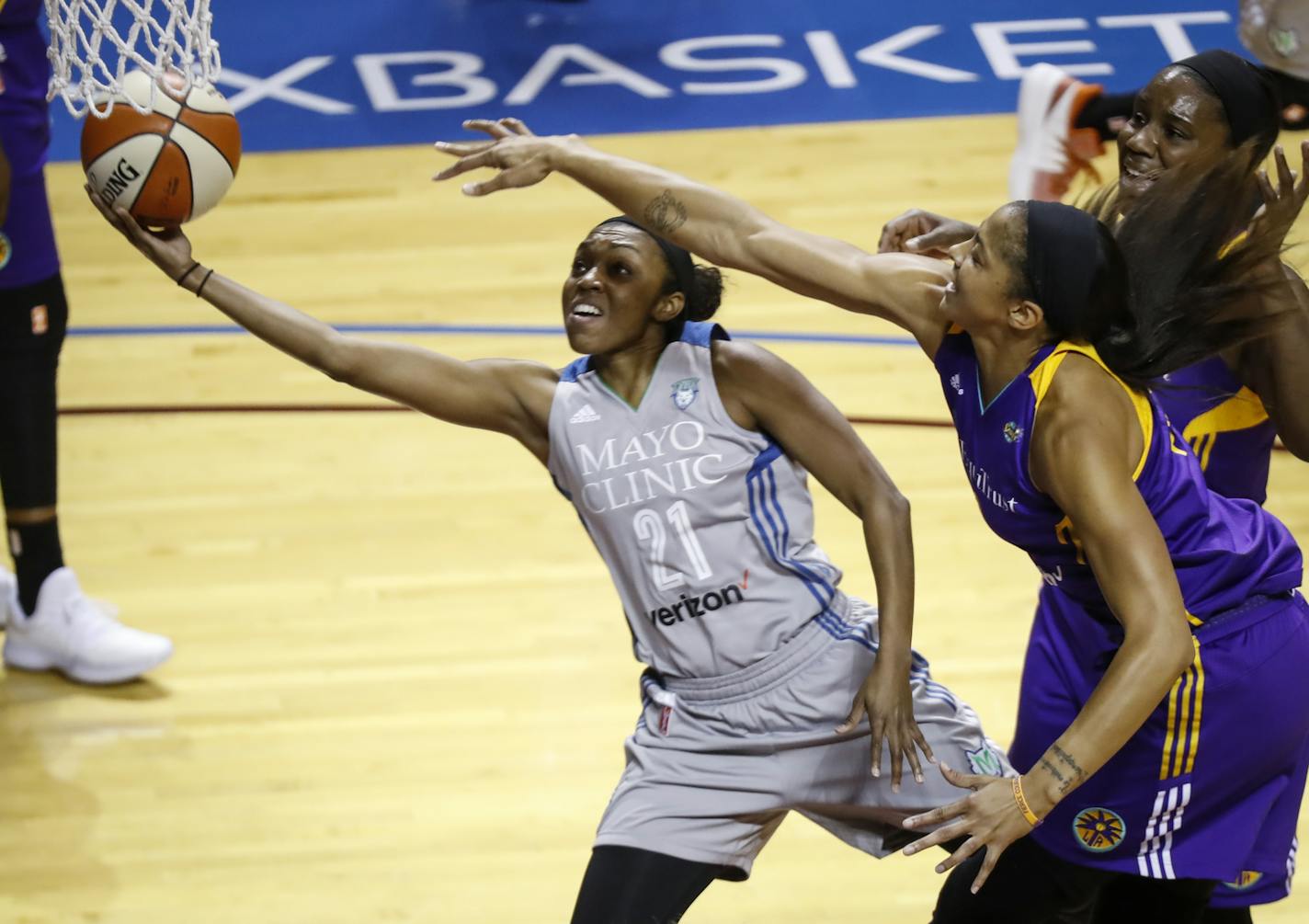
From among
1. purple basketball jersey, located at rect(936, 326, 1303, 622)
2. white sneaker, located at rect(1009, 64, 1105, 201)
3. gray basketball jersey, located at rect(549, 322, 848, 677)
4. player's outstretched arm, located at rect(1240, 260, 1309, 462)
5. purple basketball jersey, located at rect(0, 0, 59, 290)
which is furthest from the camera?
white sneaker, located at rect(1009, 64, 1105, 201)

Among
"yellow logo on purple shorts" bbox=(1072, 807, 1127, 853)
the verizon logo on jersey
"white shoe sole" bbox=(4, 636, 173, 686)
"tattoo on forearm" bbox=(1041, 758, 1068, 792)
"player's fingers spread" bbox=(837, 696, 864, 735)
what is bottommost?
"white shoe sole" bbox=(4, 636, 173, 686)

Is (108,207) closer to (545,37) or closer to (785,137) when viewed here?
(785,137)

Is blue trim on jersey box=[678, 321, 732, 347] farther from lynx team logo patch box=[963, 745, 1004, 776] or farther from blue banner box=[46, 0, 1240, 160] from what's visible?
blue banner box=[46, 0, 1240, 160]

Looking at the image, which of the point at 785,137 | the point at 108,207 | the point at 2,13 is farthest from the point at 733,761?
the point at 785,137

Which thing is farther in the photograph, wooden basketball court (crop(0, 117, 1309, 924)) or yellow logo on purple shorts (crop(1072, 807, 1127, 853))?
wooden basketball court (crop(0, 117, 1309, 924))

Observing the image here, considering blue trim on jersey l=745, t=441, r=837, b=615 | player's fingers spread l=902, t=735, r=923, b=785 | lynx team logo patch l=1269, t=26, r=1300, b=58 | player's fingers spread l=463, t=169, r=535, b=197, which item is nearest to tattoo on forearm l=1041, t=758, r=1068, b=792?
player's fingers spread l=902, t=735, r=923, b=785

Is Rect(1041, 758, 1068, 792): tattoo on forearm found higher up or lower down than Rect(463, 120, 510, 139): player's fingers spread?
lower down

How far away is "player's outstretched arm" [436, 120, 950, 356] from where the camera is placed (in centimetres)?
268

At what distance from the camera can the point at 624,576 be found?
2.96 metres

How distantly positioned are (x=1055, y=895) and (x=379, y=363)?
4.81ft

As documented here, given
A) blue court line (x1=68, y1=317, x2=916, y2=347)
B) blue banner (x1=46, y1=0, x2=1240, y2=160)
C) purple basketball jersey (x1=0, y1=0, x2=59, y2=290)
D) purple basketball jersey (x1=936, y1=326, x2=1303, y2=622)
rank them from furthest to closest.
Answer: blue banner (x1=46, y1=0, x2=1240, y2=160) → blue court line (x1=68, y1=317, x2=916, y2=347) → purple basketball jersey (x1=0, y1=0, x2=59, y2=290) → purple basketball jersey (x1=936, y1=326, x2=1303, y2=622)

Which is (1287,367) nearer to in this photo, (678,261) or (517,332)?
(678,261)

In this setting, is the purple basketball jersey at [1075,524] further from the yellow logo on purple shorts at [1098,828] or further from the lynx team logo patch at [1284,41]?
the lynx team logo patch at [1284,41]

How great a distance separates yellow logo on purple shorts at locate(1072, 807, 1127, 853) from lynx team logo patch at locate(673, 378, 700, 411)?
3.08 feet
